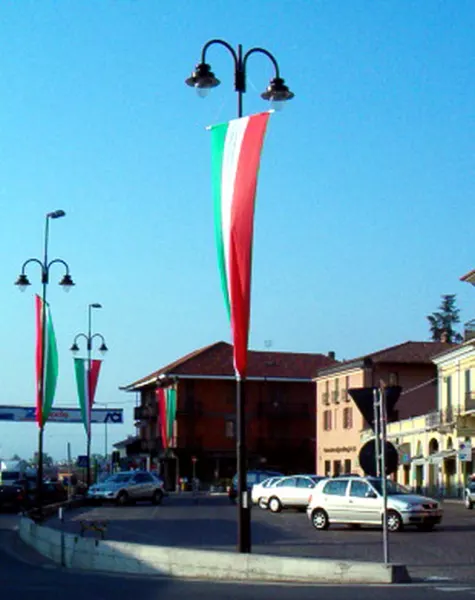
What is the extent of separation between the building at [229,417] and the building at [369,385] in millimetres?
12329

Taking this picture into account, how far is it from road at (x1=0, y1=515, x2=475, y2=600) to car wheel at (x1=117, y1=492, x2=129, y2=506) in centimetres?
3345

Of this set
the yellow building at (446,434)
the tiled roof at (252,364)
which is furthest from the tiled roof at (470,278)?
the tiled roof at (252,364)

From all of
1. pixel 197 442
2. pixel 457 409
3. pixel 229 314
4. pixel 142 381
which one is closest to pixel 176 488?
pixel 197 442

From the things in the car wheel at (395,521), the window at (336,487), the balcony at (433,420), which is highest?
the balcony at (433,420)

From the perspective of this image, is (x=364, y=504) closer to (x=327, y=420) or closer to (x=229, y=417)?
(x=327, y=420)

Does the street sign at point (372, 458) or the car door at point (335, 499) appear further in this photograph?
the car door at point (335, 499)

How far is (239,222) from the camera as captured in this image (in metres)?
17.8

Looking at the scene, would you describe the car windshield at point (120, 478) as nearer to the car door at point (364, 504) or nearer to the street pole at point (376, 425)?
the car door at point (364, 504)

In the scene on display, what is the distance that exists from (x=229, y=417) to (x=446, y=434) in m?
34.5

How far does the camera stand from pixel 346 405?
3194 inches

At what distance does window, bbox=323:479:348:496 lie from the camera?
30953 millimetres

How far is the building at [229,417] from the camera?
94.6m

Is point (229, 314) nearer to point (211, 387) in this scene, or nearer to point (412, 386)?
point (412, 386)

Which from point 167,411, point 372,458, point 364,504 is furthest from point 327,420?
point 372,458
